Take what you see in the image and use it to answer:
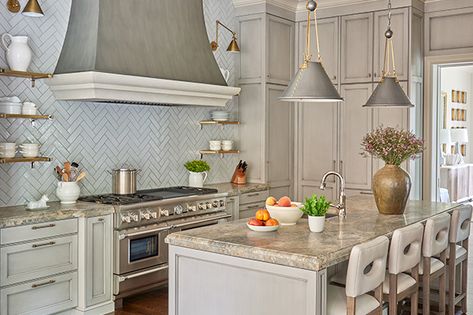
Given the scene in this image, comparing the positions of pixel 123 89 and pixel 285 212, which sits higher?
pixel 123 89

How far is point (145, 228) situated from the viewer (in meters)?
4.91

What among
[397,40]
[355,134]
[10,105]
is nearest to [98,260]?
[10,105]

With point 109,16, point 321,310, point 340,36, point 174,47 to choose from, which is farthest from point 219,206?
point 321,310

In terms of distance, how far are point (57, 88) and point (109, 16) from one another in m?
0.76

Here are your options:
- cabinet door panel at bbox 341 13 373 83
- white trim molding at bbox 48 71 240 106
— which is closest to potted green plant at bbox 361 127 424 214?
white trim molding at bbox 48 71 240 106

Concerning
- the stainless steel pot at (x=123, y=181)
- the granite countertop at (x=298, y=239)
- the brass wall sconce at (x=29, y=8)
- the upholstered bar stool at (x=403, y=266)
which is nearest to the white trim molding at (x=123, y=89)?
the brass wall sconce at (x=29, y=8)

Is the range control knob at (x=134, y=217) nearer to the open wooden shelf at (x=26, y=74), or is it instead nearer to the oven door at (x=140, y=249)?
the oven door at (x=140, y=249)

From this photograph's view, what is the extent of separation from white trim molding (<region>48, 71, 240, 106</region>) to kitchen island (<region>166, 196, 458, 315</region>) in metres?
1.74

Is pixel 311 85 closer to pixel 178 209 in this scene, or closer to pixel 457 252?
pixel 457 252

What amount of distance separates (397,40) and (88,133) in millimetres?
3575

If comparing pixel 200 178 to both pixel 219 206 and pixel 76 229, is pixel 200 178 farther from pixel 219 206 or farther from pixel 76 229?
pixel 76 229

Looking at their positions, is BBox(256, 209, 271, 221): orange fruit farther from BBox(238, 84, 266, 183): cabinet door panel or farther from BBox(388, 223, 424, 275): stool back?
BBox(238, 84, 266, 183): cabinet door panel

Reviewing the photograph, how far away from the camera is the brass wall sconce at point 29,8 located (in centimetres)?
436

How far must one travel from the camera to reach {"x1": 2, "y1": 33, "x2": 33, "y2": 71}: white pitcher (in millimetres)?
4418
